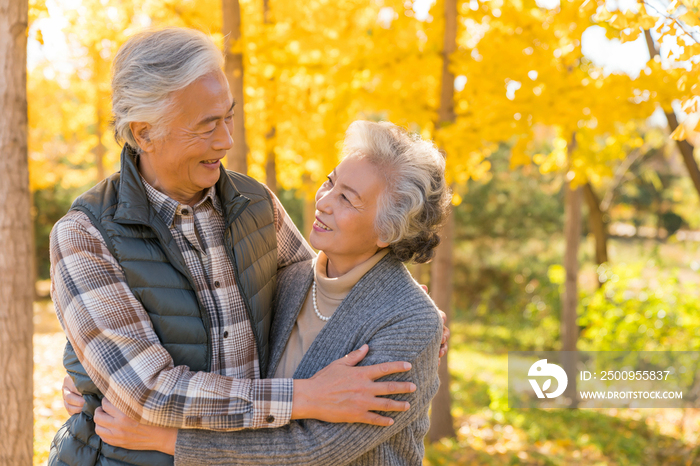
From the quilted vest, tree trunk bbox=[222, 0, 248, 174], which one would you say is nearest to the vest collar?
the quilted vest

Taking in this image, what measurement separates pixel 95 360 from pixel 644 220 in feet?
60.2

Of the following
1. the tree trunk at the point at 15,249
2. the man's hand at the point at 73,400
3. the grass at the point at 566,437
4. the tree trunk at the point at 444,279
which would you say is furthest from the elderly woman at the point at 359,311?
the grass at the point at 566,437

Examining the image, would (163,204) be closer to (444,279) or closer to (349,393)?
(349,393)

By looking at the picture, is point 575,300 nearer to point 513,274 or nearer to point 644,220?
point 513,274

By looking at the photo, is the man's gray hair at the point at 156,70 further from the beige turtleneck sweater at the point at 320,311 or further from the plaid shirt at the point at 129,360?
the beige turtleneck sweater at the point at 320,311

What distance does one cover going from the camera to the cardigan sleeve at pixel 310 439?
1551 mm

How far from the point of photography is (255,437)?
5.16ft

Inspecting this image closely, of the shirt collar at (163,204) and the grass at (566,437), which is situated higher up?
the shirt collar at (163,204)

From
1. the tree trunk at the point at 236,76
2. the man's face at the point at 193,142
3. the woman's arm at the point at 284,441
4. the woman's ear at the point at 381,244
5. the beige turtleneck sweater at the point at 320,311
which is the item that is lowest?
the woman's arm at the point at 284,441

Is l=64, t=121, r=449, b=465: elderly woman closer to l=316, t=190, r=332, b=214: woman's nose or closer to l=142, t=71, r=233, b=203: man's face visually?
l=316, t=190, r=332, b=214: woman's nose

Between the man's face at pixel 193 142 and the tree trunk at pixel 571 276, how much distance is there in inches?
244

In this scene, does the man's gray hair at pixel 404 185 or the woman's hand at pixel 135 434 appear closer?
the woman's hand at pixel 135 434

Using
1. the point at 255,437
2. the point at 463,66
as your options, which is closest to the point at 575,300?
the point at 463,66

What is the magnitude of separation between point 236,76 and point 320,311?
9.00 feet
